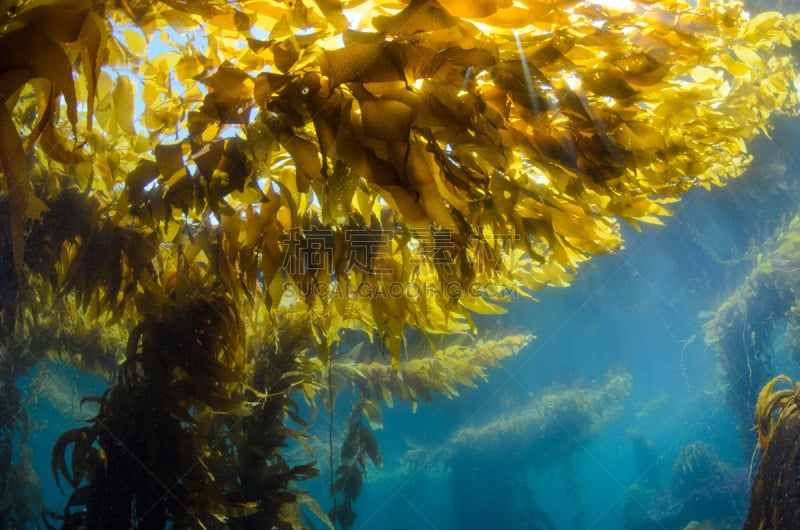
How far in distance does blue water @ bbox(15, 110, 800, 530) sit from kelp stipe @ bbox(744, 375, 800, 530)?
14.4 feet

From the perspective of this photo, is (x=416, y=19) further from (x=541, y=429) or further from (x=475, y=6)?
(x=541, y=429)

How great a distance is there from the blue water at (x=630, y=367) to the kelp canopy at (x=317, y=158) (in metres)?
5.47

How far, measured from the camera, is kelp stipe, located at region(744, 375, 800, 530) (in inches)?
109

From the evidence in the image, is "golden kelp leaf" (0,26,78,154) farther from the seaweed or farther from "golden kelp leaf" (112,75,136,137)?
the seaweed

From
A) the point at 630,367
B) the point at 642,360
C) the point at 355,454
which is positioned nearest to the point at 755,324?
the point at 355,454

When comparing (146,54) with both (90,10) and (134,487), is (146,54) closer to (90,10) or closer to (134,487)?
(90,10)

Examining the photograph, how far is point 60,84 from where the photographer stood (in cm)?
85

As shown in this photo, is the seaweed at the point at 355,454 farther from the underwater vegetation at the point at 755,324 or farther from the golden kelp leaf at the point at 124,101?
the underwater vegetation at the point at 755,324

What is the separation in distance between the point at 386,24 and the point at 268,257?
30.5 inches

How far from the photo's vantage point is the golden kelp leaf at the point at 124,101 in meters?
1.21

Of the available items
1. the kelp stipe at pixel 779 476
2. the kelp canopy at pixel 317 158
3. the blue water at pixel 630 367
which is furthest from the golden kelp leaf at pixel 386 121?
the blue water at pixel 630 367

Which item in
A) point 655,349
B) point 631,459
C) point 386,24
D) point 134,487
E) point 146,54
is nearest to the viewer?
point 386,24

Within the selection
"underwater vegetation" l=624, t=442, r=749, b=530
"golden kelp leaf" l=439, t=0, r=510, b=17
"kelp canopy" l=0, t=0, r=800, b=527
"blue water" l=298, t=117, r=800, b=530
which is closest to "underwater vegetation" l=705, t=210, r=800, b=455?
"blue water" l=298, t=117, r=800, b=530

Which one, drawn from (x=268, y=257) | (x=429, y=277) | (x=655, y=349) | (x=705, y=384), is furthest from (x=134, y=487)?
(x=705, y=384)
